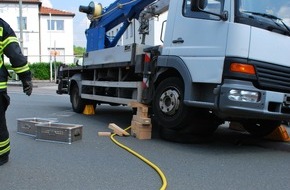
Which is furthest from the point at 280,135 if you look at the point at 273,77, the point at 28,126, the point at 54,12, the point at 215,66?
the point at 54,12

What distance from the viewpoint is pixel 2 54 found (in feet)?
17.8

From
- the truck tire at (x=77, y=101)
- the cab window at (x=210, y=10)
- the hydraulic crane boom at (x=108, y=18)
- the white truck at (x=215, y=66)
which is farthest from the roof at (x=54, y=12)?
the cab window at (x=210, y=10)

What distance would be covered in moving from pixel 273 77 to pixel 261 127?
2.05 meters

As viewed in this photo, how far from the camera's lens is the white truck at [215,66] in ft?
19.1

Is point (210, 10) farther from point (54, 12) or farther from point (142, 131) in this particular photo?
point (54, 12)

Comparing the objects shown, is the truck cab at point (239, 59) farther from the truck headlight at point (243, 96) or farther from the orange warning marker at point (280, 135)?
the orange warning marker at point (280, 135)

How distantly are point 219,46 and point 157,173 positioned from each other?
2.12 meters

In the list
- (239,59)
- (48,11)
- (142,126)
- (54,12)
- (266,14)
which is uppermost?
(48,11)

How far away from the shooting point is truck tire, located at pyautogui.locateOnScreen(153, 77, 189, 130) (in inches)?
261

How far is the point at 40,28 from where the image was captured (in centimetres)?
5191

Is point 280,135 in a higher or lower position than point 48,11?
lower

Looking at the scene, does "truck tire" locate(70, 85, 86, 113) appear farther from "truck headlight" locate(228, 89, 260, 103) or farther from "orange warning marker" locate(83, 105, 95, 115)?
"truck headlight" locate(228, 89, 260, 103)

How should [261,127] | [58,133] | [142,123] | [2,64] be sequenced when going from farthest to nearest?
1. [261,127]
2. [142,123]
3. [58,133]
4. [2,64]

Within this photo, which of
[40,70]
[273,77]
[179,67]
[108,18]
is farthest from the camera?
[40,70]
